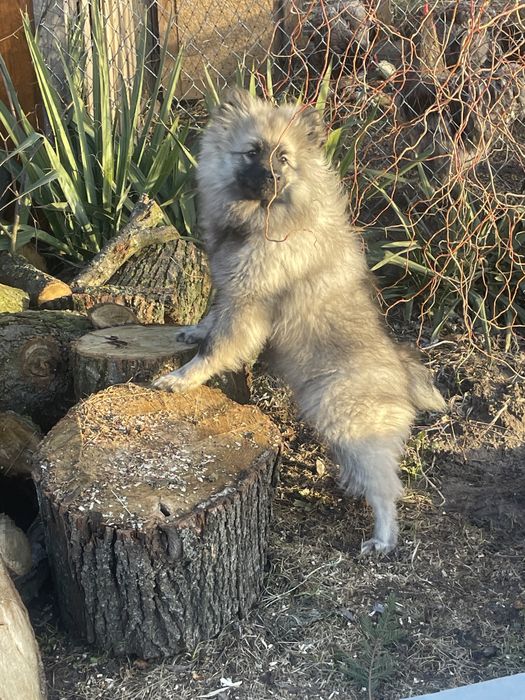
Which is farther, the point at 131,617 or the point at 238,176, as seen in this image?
the point at 238,176

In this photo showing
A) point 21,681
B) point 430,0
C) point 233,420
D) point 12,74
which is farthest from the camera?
point 12,74

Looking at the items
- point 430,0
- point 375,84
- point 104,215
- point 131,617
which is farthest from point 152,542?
point 430,0

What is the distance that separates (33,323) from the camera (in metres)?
3.73

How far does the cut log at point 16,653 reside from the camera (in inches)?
84.4

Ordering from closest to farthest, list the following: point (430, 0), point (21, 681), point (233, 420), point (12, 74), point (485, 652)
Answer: point (21, 681)
point (485, 652)
point (233, 420)
point (430, 0)
point (12, 74)

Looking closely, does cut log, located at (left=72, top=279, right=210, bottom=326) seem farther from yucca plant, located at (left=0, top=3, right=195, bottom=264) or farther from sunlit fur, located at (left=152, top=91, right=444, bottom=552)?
yucca plant, located at (left=0, top=3, right=195, bottom=264)

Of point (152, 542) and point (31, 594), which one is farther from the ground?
point (152, 542)

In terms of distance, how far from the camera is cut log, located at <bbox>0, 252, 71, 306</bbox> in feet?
14.0

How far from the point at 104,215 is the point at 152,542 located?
2909 millimetres

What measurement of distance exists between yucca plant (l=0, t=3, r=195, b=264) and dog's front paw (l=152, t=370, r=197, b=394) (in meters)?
1.93

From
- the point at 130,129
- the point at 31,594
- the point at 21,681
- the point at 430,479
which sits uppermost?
the point at 130,129

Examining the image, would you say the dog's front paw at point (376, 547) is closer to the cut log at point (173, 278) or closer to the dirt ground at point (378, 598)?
the dirt ground at point (378, 598)

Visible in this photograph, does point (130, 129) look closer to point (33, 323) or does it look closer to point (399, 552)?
point (33, 323)

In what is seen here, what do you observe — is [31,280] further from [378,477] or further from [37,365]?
[378,477]
